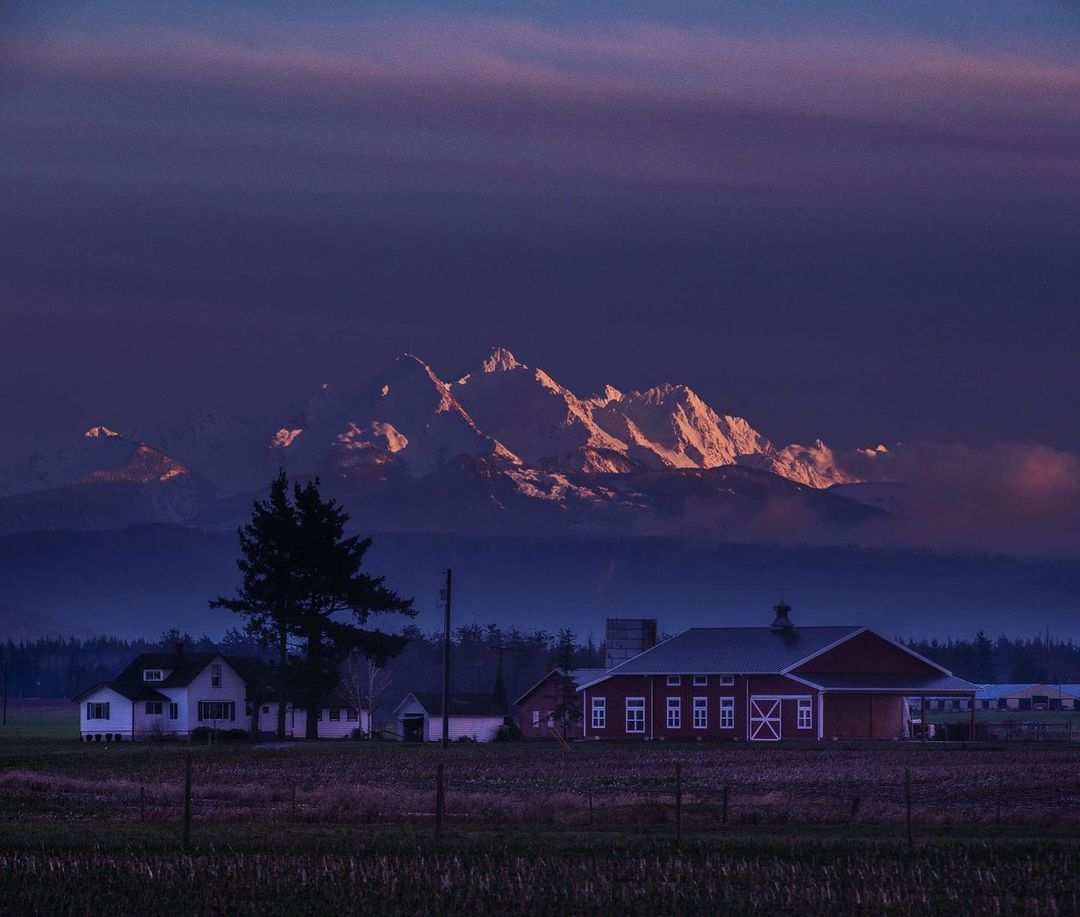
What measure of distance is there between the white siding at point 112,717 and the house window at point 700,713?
106 feet

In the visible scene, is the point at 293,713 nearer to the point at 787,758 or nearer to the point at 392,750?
the point at 392,750

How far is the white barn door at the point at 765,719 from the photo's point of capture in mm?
103188

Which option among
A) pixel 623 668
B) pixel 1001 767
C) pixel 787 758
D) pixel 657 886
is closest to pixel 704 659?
pixel 623 668

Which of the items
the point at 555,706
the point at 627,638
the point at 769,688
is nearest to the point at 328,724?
the point at 555,706

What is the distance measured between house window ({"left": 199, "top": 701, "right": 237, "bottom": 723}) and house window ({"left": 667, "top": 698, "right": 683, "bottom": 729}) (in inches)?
1067

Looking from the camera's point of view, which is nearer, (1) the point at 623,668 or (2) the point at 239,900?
(2) the point at 239,900

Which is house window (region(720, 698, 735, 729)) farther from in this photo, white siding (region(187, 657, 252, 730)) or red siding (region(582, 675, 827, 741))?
white siding (region(187, 657, 252, 730))

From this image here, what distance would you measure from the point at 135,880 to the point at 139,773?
3459 centimetres

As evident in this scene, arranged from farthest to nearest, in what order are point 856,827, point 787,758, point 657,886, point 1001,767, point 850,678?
point 850,678
point 787,758
point 1001,767
point 856,827
point 657,886

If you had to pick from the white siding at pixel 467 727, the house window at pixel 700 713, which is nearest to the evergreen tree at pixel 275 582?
the white siding at pixel 467 727

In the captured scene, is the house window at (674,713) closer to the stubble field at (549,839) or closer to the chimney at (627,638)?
the chimney at (627,638)

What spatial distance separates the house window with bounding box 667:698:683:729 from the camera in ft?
350

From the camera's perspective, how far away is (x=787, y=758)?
7681cm

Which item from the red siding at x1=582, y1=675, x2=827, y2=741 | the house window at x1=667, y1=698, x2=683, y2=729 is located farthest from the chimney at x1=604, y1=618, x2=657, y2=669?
the house window at x1=667, y1=698, x2=683, y2=729
